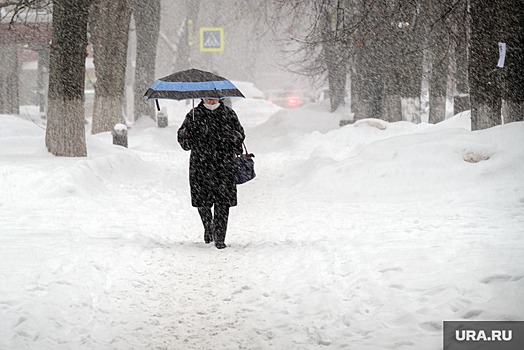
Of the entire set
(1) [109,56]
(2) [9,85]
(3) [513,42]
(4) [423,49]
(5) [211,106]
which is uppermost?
(4) [423,49]

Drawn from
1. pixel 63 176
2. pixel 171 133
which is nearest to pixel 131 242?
pixel 63 176

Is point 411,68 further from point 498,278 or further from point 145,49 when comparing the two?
point 498,278

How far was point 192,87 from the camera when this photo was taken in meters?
8.19

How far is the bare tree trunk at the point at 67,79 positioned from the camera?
12.7 m

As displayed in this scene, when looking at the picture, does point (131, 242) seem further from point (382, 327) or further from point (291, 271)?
point (382, 327)

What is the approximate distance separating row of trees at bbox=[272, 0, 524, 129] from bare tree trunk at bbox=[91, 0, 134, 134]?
4.20 meters

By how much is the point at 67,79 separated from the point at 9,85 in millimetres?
19271

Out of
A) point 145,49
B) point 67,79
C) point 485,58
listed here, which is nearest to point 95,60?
point 145,49

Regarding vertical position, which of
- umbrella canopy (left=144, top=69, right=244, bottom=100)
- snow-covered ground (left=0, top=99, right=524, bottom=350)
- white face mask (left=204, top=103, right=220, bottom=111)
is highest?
umbrella canopy (left=144, top=69, right=244, bottom=100)

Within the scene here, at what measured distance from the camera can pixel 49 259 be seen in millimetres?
6895

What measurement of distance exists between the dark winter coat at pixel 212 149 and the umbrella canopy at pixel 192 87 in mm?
197

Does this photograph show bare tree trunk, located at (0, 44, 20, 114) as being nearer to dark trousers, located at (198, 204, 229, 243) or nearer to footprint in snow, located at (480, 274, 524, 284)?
dark trousers, located at (198, 204, 229, 243)

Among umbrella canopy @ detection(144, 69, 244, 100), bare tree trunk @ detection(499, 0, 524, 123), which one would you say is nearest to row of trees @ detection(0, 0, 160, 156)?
umbrella canopy @ detection(144, 69, 244, 100)

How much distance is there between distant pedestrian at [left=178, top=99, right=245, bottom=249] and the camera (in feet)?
26.2
